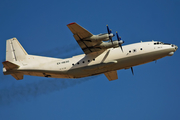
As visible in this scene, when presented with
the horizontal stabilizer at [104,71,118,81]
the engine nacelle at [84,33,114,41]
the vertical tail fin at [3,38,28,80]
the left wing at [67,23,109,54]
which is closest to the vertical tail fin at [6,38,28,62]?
the vertical tail fin at [3,38,28,80]

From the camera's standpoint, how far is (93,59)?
2311 centimetres

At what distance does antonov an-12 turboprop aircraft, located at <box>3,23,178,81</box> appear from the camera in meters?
22.4

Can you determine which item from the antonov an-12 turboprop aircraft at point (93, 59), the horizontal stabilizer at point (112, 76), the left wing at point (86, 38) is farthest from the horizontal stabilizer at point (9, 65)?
the horizontal stabilizer at point (112, 76)

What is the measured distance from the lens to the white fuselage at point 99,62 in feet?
73.7

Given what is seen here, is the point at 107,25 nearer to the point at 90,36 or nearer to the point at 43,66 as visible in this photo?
the point at 90,36

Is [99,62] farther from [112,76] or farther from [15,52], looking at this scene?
[15,52]

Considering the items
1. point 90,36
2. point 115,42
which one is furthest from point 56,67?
point 115,42

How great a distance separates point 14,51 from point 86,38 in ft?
26.6

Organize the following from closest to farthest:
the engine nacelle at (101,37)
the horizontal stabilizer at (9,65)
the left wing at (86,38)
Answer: the left wing at (86,38), the engine nacelle at (101,37), the horizontal stabilizer at (9,65)

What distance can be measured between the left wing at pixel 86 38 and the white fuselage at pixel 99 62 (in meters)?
0.63

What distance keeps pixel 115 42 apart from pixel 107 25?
170 centimetres

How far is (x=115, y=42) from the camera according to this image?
2234 cm

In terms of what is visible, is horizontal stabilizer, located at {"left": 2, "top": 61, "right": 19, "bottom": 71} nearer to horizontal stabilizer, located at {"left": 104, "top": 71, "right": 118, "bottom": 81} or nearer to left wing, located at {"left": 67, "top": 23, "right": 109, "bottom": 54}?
left wing, located at {"left": 67, "top": 23, "right": 109, "bottom": 54}

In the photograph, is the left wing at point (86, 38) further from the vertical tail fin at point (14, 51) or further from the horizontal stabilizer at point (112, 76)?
the vertical tail fin at point (14, 51)
